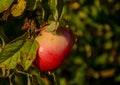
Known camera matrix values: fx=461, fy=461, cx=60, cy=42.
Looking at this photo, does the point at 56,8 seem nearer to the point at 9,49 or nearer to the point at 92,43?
the point at 9,49

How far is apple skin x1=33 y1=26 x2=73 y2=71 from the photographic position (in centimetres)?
103

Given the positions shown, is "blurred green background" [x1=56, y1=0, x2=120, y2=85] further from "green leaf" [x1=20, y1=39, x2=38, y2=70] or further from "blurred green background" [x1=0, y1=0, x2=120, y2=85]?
"green leaf" [x1=20, y1=39, x2=38, y2=70]

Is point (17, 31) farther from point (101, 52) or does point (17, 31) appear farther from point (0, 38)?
point (101, 52)

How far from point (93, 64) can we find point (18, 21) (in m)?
1.65

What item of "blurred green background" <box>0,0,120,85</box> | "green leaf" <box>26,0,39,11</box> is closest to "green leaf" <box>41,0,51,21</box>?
"green leaf" <box>26,0,39,11</box>

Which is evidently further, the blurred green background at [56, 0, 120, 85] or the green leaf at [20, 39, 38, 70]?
the blurred green background at [56, 0, 120, 85]

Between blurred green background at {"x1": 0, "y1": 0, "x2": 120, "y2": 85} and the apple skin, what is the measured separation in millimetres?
1482

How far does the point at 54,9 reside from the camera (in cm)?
99

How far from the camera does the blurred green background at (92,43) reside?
2.62m

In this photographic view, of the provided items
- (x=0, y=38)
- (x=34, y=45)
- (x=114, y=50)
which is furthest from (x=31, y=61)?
(x=114, y=50)

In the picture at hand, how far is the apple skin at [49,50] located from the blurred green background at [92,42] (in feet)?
4.94

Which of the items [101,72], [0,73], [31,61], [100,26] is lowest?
[101,72]

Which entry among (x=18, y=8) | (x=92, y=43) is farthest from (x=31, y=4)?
(x=92, y=43)

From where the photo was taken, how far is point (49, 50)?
1.04 metres
